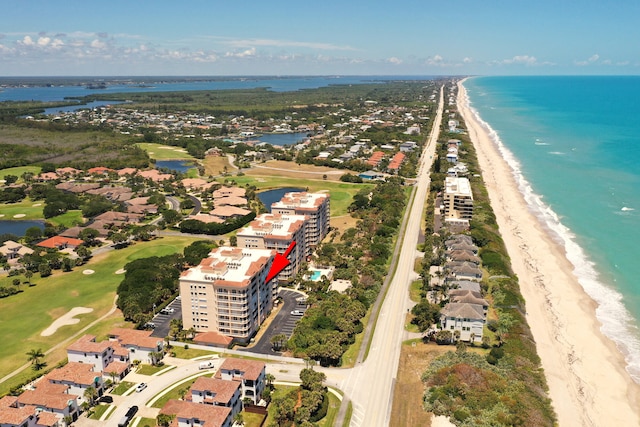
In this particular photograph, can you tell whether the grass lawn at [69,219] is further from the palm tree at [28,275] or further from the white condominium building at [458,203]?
the white condominium building at [458,203]

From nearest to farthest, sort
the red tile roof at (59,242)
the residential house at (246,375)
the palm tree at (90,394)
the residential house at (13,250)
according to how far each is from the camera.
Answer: the palm tree at (90,394), the residential house at (246,375), the residential house at (13,250), the red tile roof at (59,242)

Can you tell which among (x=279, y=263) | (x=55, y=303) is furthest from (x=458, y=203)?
(x=55, y=303)

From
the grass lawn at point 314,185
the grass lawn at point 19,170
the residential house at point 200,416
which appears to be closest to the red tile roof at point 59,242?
the grass lawn at point 314,185

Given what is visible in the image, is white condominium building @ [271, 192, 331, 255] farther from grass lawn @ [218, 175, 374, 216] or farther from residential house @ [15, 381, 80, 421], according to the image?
residential house @ [15, 381, 80, 421]

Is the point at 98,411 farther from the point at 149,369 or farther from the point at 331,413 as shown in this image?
the point at 331,413

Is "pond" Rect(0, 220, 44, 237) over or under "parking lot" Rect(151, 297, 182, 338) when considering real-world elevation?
over

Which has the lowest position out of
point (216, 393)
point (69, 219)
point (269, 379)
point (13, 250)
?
point (269, 379)

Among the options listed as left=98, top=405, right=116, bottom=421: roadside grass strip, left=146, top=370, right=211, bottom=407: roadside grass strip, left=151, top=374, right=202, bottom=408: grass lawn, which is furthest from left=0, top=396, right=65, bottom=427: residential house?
left=151, top=374, right=202, bottom=408: grass lawn
